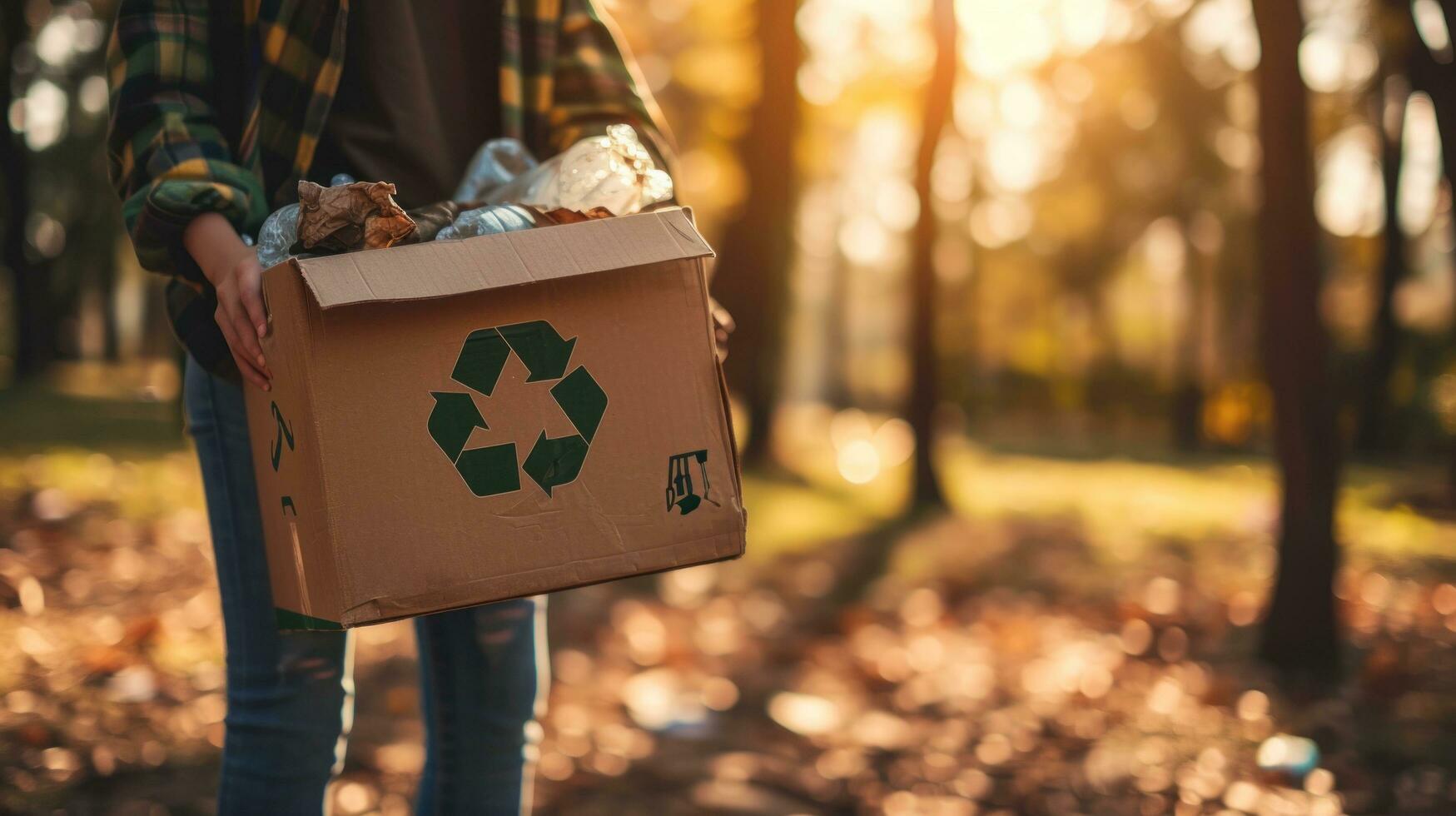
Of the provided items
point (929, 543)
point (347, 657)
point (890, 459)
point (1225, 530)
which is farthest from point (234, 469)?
point (890, 459)

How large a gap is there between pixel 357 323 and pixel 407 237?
0.14 meters

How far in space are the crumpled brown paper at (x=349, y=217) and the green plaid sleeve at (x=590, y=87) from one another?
542mm

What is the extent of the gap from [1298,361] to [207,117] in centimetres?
377

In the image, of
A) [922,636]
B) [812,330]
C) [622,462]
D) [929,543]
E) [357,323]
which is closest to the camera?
[357,323]

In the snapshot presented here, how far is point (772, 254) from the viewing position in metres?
9.88

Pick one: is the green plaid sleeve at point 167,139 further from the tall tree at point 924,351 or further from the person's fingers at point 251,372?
the tall tree at point 924,351

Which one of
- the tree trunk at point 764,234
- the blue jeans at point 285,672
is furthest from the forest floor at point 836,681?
the tree trunk at point 764,234

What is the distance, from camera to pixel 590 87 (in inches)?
71.7

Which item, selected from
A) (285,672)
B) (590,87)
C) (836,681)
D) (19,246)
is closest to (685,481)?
(285,672)

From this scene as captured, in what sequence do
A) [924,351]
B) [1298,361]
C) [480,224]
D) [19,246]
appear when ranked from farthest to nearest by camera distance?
[19,246] < [924,351] < [1298,361] < [480,224]

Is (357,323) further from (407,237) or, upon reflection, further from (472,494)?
(472,494)

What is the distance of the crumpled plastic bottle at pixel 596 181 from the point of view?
1.54 metres

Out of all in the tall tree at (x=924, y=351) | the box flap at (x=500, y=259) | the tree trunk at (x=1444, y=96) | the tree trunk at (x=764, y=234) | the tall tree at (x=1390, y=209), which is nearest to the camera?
the box flap at (x=500, y=259)

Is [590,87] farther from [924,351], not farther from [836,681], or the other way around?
[924,351]
